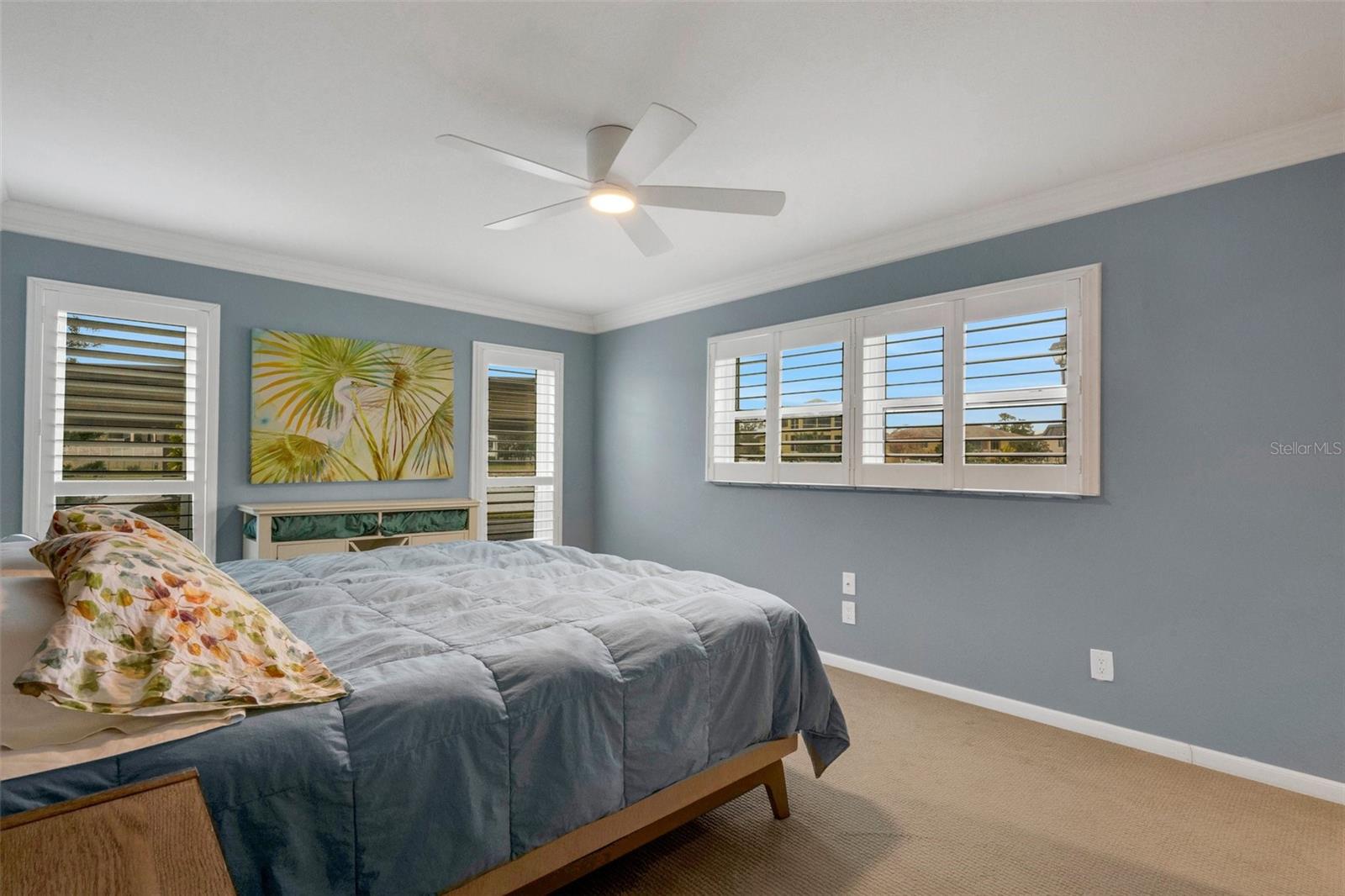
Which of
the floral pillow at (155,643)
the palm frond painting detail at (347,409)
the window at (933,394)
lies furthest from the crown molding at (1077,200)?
the floral pillow at (155,643)

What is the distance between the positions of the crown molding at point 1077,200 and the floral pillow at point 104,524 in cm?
336

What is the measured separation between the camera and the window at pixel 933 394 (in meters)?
2.99

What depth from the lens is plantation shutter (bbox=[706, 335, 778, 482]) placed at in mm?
4250

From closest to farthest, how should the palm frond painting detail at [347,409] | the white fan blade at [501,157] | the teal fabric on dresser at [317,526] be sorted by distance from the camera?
1. the white fan blade at [501,157]
2. the teal fabric on dresser at [317,526]
3. the palm frond painting detail at [347,409]

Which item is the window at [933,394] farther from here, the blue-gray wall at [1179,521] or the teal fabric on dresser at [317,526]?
the teal fabric on dresser at [317,526]

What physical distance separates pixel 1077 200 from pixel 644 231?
193cm

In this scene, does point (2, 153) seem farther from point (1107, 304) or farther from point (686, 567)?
point (1107, 304)

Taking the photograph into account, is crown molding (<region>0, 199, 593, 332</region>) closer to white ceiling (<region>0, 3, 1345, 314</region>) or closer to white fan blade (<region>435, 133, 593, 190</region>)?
white ceiling (<region>0, 3, 1345, 314</region>)

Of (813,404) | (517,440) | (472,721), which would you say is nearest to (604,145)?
(472,721)

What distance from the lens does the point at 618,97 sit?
2236 millimetres

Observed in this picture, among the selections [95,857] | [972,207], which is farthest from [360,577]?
[972,207]

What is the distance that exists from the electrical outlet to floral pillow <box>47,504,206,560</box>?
332 cm

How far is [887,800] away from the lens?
7.77 ft

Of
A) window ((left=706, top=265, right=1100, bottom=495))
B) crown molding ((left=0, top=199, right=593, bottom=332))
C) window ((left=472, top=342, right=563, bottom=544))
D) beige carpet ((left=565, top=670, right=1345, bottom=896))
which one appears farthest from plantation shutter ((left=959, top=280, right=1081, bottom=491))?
crown molding ((left=0, top=199, right=593, bottom=332))
